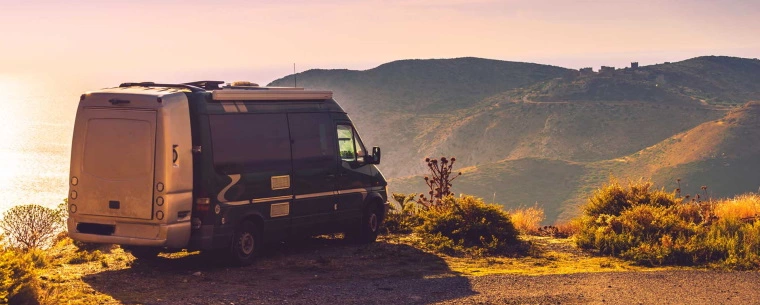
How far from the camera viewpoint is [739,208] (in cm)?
1745

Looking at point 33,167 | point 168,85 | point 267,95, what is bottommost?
point 33,167

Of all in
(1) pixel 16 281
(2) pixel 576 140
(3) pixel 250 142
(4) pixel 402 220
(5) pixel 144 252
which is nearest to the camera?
(1) pixel 16 281

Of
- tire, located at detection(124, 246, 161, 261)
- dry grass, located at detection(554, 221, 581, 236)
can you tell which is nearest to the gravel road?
tire, located at detection(124, 246, 161, 261)

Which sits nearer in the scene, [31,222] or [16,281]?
[16,281]

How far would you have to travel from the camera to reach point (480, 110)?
7003 inches

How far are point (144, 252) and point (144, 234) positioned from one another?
4.70ft

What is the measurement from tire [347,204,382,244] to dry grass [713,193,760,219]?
20.2ft

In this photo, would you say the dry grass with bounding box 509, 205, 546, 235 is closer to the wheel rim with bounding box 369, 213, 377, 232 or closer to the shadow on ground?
the wheel rim with bounding box 369, 213, 377, 232

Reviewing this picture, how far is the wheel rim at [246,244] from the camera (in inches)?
492

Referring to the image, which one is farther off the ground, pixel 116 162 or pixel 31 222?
pixel 116 162

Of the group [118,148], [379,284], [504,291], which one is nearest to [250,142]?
[118,148]

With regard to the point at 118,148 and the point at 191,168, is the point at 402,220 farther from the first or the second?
the point at 118,148

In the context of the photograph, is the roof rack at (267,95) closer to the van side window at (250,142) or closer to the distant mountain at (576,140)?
the van side window at (250,142)

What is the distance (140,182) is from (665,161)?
407 feet
